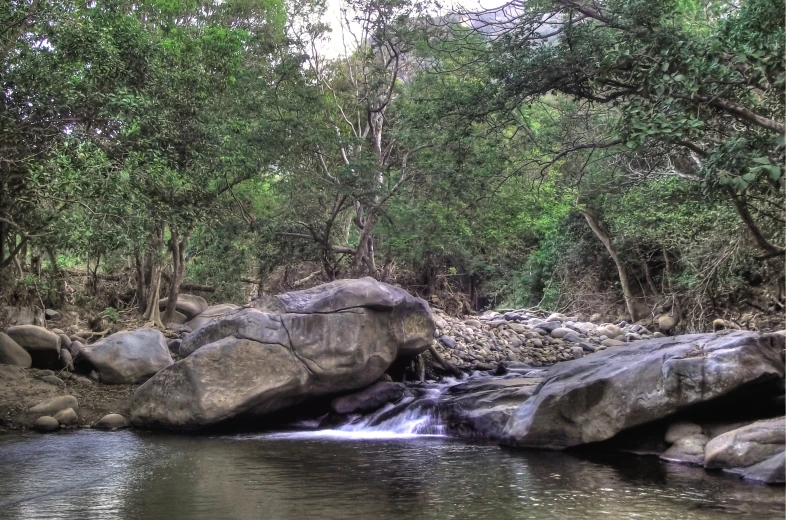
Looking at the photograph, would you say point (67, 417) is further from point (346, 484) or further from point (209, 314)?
point (209, 314)

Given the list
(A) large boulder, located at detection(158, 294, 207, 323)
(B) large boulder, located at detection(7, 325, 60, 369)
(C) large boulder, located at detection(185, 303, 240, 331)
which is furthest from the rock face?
(A) large boulder, located at detection(158, 294, 207, 323)

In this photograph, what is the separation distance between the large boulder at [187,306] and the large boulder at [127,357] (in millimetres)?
5092

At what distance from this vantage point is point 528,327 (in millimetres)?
20391

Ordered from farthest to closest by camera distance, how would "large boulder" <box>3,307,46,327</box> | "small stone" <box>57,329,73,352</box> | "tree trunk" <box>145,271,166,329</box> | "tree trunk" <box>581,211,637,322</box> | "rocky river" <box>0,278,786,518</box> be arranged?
"tree trunk" <box>581,211,637,322</box>
"tree trunk" <box>145,271,166,329</box>
"large boulder" <box>3,307,46,327</box>
"small stone" <box>57,329,73,352</box>
"rocky river" <box>0,278,786,518</box>

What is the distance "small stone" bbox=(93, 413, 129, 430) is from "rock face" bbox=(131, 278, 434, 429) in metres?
0.29

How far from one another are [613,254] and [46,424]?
1703 centimetres

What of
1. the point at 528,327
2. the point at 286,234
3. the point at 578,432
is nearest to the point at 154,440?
the point at 578,432

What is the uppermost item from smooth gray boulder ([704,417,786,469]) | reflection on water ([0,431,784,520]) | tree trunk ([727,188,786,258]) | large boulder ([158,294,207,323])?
large boulder ([158,294,207,323])

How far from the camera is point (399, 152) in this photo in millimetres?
18984

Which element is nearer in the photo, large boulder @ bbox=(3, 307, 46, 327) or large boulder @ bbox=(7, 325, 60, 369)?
large boulder @ bbox=(7, 325, 60, 369)

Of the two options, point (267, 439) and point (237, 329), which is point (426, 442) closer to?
point (267, 439)

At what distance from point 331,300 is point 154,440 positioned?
373 cm

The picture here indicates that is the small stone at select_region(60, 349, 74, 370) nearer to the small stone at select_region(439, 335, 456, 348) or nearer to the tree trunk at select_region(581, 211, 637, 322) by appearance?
the small stone at select_region(439, 335, 456, 348)

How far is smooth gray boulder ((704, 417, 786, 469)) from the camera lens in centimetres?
754
